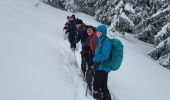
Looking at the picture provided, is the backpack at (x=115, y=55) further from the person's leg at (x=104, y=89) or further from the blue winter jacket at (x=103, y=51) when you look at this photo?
the person's leg at (x=104, y=89)

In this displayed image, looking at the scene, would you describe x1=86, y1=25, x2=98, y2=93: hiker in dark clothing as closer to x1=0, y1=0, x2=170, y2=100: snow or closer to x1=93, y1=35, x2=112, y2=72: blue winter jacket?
x1=0, y1=0, x2=170, y2=100: snow

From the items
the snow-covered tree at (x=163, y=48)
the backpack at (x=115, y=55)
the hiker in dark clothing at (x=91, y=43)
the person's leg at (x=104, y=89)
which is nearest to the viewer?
the backpack at (x=115, y=55)

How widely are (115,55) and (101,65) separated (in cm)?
57

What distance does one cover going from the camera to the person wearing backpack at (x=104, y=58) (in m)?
7.55

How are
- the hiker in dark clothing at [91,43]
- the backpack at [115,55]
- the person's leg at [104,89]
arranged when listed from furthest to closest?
the hiker in dark clothing at [91,43]
the person's leg at [104,89]
the backpack at [115,55]

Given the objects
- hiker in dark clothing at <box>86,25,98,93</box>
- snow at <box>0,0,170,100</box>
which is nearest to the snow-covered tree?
snow at <box>0,0,170,100</box>

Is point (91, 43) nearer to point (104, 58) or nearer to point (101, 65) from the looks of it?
point (101, 65)

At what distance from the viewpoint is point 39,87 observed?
7684 millimetres

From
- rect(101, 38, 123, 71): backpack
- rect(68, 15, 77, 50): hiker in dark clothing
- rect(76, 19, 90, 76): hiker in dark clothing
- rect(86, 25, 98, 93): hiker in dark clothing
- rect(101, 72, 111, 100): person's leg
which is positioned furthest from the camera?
rect(68, 15, 77, 50): hiker in dark clothing

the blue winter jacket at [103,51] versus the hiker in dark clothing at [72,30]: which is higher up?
the blue winter jacket at [103,51]

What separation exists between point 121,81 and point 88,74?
2.18m

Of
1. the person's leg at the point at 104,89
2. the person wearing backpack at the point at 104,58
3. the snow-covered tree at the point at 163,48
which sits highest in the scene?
the person wearing backpack at the point at 104,58

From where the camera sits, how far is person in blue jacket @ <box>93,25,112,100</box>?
7586mm

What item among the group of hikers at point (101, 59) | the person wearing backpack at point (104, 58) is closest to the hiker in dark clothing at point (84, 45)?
the group of hikers at point (101, 59)
